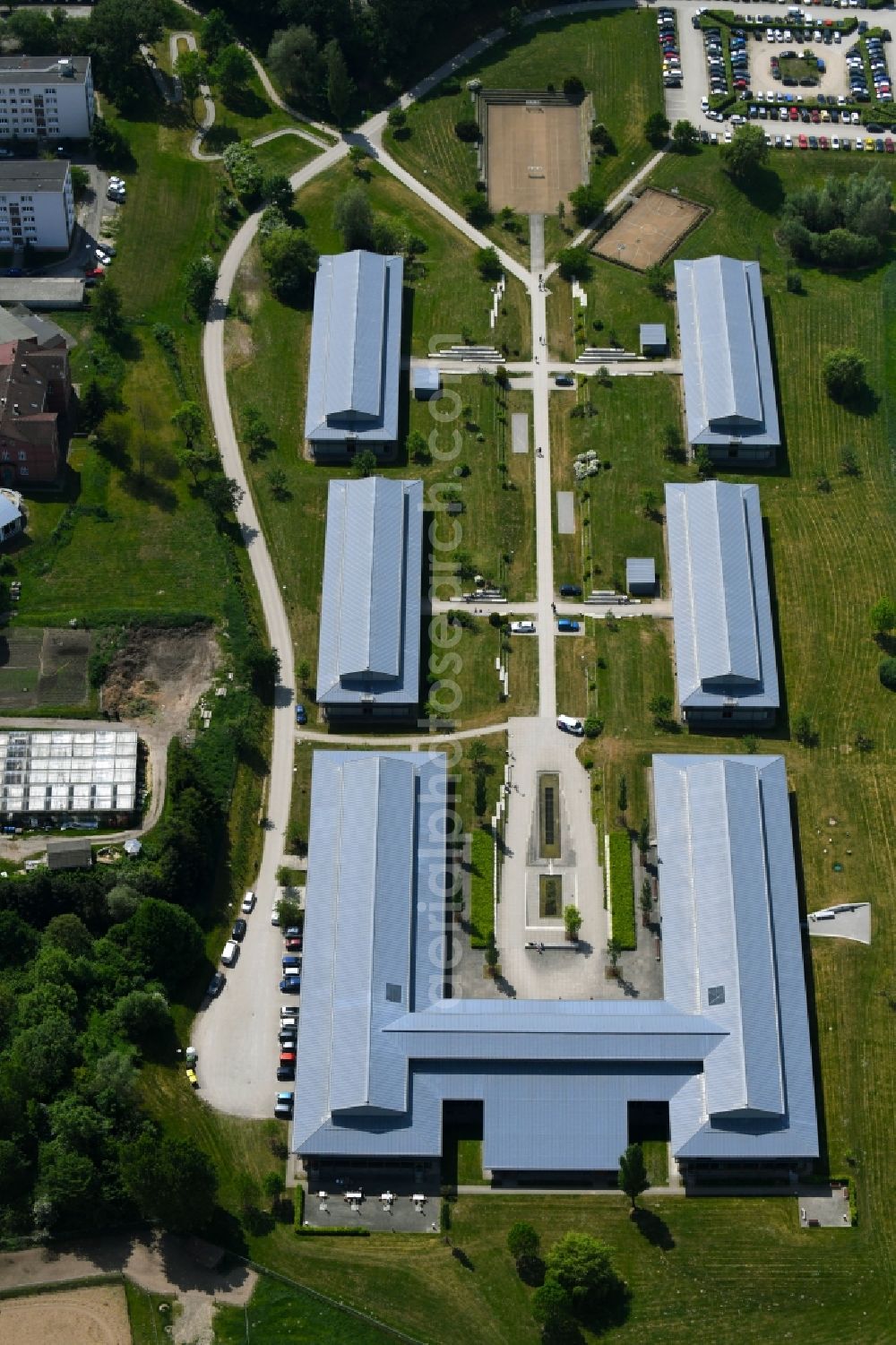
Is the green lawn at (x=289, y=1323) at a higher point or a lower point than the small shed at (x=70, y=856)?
lower

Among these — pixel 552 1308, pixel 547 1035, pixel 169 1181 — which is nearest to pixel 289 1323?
pixel 169 1181

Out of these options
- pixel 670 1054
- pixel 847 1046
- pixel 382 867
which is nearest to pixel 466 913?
pixel 382 867

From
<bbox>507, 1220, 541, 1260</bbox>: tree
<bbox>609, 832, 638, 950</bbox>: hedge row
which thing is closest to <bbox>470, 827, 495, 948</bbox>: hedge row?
<bbox>609, 832, 638, 950</bbox>: hedge row

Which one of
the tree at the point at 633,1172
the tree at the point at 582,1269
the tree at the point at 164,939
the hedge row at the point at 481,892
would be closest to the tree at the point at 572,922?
the hedge row at the point at 481,892

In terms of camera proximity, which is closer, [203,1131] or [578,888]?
[203,1131]

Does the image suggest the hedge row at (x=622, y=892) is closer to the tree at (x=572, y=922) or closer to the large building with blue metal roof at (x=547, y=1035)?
the tree at (x=572, y=922)

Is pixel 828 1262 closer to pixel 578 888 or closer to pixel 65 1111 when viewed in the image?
pixel 578 888
